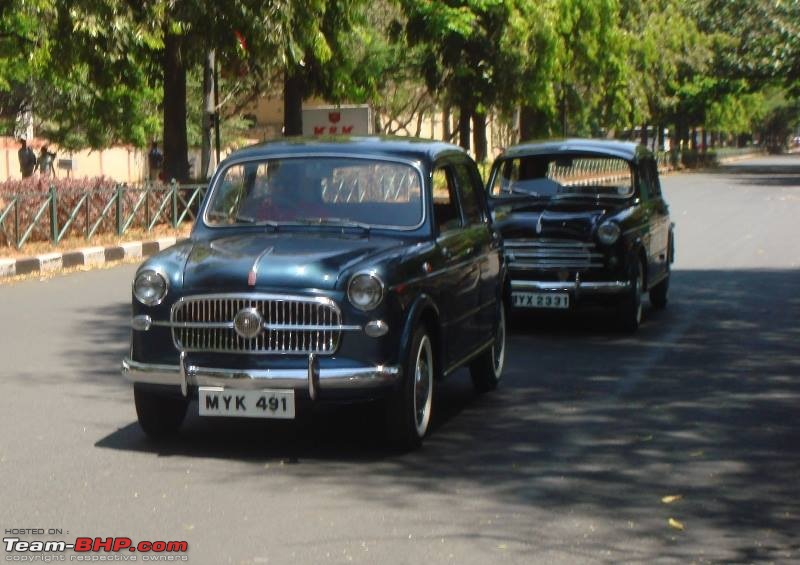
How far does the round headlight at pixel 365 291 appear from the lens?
732 cm

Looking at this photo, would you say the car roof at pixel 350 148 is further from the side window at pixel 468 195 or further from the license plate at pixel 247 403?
the license plate at pixel 247 403

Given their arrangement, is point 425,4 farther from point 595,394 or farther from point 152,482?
point 152,482

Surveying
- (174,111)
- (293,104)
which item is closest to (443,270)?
(174,111)

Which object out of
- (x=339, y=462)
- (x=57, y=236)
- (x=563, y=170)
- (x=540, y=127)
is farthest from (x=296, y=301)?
(x=540, y=127)

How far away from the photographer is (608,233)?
12.3 meters

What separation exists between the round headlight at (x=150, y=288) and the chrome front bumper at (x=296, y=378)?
372 mm

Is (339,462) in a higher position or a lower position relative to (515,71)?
lower

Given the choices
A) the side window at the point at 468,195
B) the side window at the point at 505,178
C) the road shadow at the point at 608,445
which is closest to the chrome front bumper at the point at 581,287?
the road shadow at the point at 608,445

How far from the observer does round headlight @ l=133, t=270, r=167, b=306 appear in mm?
7562

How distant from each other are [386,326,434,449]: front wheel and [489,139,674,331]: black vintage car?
4561mm

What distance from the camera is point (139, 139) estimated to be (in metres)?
40.5

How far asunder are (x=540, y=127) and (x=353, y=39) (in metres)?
21.0

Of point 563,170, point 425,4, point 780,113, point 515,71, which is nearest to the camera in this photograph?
point 563,170

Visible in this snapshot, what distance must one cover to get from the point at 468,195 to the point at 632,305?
3.78 m
